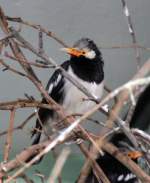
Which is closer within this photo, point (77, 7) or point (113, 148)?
point (113, 148)

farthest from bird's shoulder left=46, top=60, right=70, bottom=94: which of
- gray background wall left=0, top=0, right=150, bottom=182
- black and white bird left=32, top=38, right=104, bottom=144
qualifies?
gray background wall left=0, top=0, right=150, bottom=182

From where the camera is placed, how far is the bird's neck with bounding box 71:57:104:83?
231cm

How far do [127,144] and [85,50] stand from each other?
0.61 m

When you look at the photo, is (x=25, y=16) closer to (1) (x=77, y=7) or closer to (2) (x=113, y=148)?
(1) (x=77, y=7)

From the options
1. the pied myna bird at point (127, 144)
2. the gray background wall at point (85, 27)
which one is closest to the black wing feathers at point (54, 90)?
the gray background wall at point (85, 27)

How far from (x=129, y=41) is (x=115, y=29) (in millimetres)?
73

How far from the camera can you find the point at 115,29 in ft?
8.37

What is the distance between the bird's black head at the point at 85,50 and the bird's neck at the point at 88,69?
0.01 m

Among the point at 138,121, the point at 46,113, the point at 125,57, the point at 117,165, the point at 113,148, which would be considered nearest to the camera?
the point at 113,148

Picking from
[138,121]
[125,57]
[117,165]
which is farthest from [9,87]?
[138,121]

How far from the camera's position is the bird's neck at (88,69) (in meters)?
2.31

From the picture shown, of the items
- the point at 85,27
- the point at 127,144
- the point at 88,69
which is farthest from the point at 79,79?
the point at 127,144

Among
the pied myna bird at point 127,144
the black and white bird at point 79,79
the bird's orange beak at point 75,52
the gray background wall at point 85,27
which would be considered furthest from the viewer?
the gray background wall at point 85,27

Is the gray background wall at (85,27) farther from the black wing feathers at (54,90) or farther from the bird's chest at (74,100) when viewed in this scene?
the bird's chest at (74,100)
